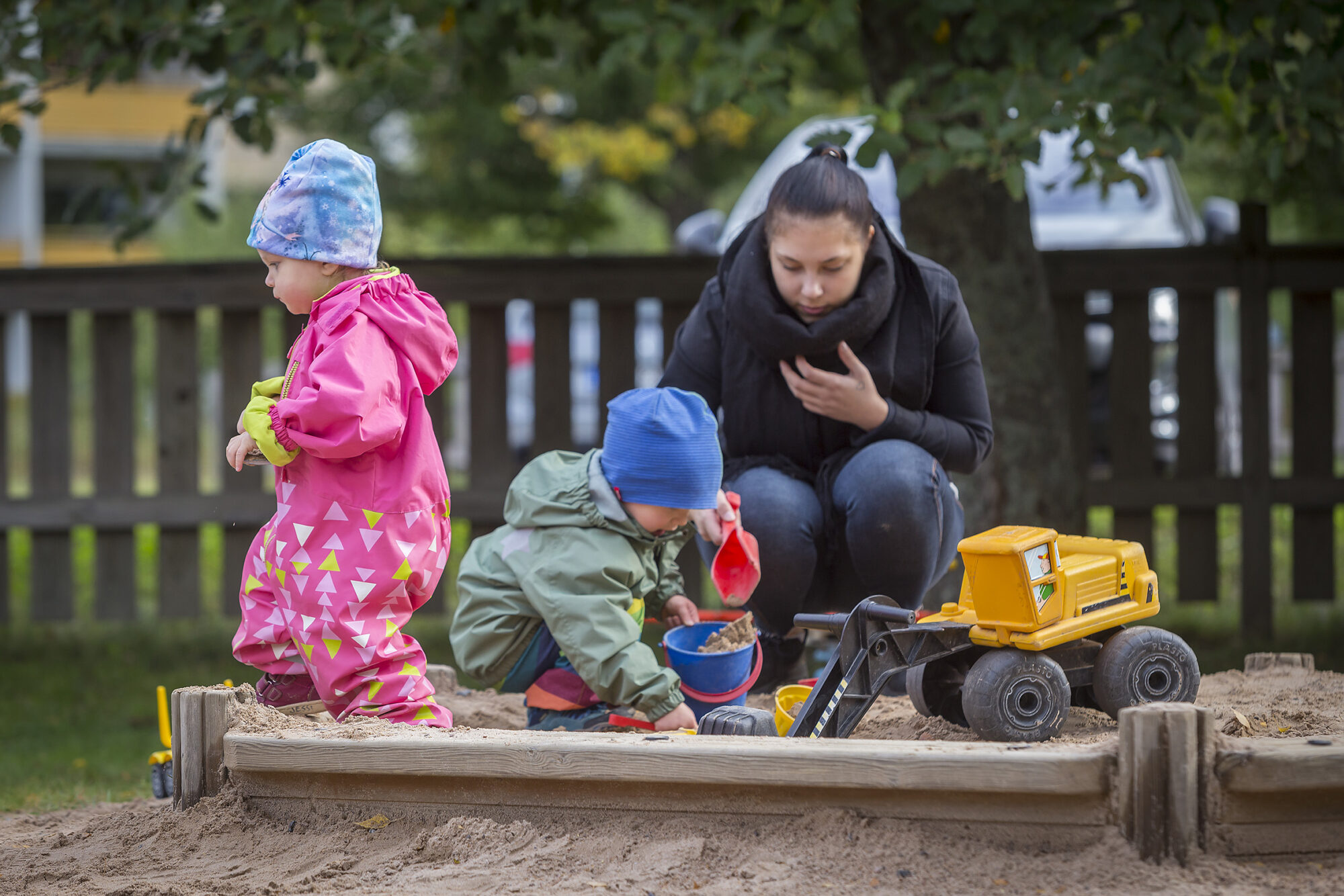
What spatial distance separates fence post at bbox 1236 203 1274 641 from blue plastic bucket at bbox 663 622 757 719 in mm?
2974

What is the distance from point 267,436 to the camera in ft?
7.91

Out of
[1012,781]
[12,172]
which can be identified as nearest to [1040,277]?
[1012,781]

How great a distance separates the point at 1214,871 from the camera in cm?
188

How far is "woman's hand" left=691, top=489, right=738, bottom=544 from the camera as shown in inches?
110

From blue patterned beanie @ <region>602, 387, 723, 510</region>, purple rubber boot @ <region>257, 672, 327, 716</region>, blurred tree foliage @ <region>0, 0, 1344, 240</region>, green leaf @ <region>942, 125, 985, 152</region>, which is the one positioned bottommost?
purple rubber boot @ <region>257, 672, 327, 716</region>

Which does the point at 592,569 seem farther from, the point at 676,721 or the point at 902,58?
the point at 902,58

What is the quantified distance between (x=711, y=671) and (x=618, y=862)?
84 cm

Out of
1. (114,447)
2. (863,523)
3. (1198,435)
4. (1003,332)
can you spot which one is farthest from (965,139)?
(114,447)

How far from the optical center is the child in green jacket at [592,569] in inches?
105

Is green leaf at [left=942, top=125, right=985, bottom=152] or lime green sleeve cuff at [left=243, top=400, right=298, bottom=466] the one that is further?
green leaf at [left=942, top=125, right=985, bottom=152]

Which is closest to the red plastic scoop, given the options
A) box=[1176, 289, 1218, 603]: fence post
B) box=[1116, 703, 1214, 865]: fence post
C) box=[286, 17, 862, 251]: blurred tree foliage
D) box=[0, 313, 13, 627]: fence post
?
box=[1116, 703, 1214, 865]: fence post

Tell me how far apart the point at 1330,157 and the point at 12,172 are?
24.3 meters

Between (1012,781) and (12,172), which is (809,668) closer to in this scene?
(1012,781)

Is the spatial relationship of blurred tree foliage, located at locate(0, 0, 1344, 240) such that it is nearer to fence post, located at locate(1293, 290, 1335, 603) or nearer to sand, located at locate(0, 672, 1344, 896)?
fence post, located at locate(1293, 290, 1335, 603)
